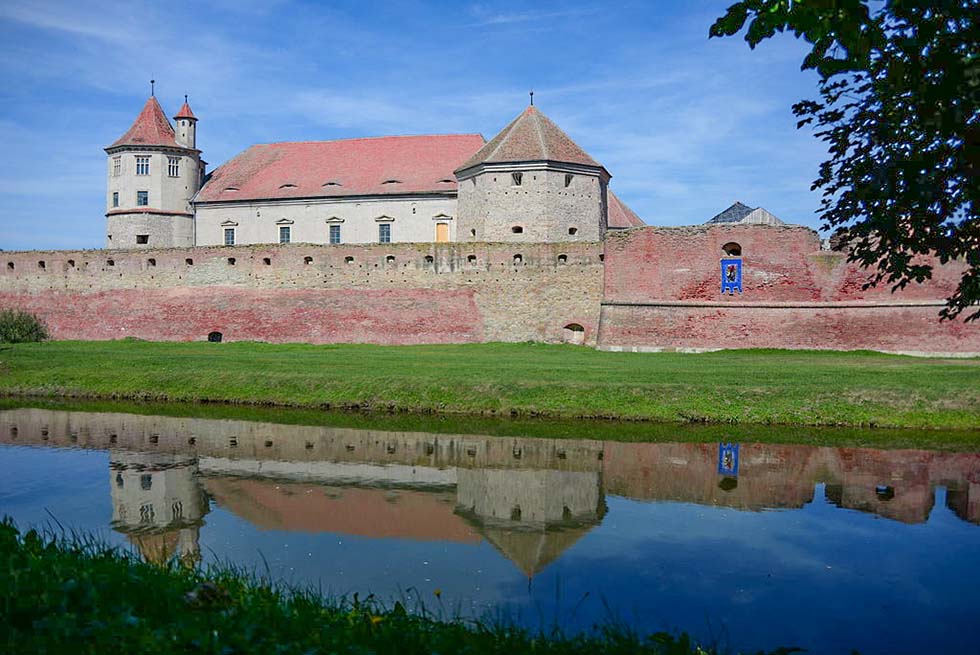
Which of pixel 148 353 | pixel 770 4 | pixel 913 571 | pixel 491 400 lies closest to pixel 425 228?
pixel 148 353

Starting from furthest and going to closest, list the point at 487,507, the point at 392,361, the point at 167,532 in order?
the point at 392,361
the point at 487,507
the point at 167,532

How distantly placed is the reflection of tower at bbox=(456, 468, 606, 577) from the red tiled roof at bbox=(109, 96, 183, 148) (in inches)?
1295

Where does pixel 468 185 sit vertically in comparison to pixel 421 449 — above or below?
above

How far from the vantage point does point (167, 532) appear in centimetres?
891

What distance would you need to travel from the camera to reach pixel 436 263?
93.2ft

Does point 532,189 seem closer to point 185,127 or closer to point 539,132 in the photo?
point 539,132

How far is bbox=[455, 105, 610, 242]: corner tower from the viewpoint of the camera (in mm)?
32594

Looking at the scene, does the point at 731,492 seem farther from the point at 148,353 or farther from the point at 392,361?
the point at 148,353

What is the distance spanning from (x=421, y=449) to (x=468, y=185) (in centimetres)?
2189

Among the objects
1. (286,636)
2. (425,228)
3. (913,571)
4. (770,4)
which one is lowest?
(913,571)

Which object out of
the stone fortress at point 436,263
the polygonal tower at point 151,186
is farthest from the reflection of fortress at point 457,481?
the polygonal tower at point 151,186

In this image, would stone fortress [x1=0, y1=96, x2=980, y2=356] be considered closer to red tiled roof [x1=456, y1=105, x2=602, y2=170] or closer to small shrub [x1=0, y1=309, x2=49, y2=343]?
red tiled roof [x1=456, y1=105, x2=602, y2=170]

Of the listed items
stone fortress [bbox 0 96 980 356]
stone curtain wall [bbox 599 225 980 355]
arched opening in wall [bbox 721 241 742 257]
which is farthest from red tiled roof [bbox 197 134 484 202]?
arched opening in wall [bbox 721 241 742 257]

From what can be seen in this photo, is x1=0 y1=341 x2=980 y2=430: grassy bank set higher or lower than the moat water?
higher
